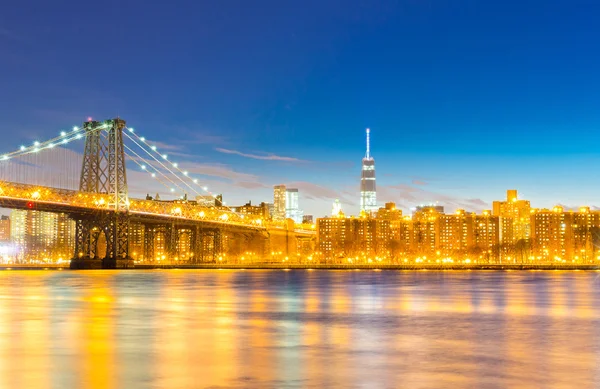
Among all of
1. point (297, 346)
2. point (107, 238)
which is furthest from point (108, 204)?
point (297, 346)

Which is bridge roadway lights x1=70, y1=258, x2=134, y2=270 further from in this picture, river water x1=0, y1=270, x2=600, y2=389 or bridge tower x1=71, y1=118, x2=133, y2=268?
river water x1=0, y1=270, x2=600, y2=389

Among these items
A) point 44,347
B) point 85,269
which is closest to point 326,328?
point 44,347

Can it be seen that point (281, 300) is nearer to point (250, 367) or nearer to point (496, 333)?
point (496, 333)

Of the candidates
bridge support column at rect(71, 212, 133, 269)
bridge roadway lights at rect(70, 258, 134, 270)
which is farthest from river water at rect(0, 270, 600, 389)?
bridge roadway lights at rect(70, 258, 134, 270)

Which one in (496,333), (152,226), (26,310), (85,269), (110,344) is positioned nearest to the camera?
(110,344)

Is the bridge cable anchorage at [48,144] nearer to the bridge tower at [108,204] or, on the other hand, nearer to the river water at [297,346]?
the bridge tower at [108,204]

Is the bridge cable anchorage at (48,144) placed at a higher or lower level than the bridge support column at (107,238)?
higher

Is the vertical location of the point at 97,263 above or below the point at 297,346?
above

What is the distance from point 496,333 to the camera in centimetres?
2136

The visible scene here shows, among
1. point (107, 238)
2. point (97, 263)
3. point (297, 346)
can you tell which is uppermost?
point (107, 238)

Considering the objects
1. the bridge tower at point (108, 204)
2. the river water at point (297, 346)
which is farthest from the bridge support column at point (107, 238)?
the river water at point (297, 346)

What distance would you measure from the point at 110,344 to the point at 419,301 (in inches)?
A: 798

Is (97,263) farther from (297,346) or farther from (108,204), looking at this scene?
(297,346)

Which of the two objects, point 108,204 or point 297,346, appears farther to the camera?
point 108,204
